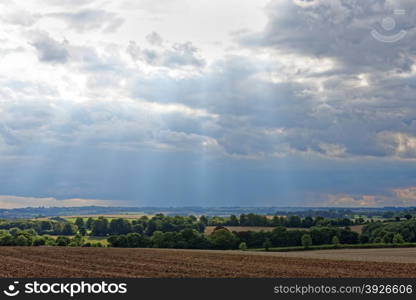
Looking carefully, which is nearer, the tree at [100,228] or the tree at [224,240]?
the tree at [224,240]

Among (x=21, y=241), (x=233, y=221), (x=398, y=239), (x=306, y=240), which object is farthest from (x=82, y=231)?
(x=398, y=239)

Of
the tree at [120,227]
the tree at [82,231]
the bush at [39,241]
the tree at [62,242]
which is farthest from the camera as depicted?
the tree at [82,231]

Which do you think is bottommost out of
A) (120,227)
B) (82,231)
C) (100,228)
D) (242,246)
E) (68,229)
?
(242,246)

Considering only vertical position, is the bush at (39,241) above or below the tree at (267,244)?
above

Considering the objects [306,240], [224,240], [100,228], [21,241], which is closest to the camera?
[21,241]

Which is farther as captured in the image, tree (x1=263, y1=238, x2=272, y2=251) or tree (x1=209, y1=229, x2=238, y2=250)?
tree (x1=263, y1=238, x2=272, y2=251)

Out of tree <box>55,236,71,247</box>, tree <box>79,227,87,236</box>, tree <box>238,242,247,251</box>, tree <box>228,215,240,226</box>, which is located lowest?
tree <box>238,242,247,251</box>

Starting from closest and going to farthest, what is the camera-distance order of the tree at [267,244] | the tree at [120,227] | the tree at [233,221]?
1. the tree at [267,244]
2. the tree at [120,227]
3. the tree at [233,221]

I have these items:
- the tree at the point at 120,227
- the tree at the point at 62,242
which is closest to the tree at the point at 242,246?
the tree at the point at 62,242

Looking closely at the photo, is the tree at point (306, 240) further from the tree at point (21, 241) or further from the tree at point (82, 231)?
the tree at point (82, 231)

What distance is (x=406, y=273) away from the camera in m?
49.8

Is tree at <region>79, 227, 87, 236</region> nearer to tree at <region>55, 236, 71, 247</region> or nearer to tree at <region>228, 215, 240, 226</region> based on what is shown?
tree at <region>55, 236, 71, 247</region>

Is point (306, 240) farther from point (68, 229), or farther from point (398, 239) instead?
point (68, 229)

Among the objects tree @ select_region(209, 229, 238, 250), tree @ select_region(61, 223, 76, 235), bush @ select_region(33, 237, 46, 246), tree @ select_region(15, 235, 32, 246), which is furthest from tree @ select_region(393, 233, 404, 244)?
tree @ select_region(61, 223, 76, 235)
